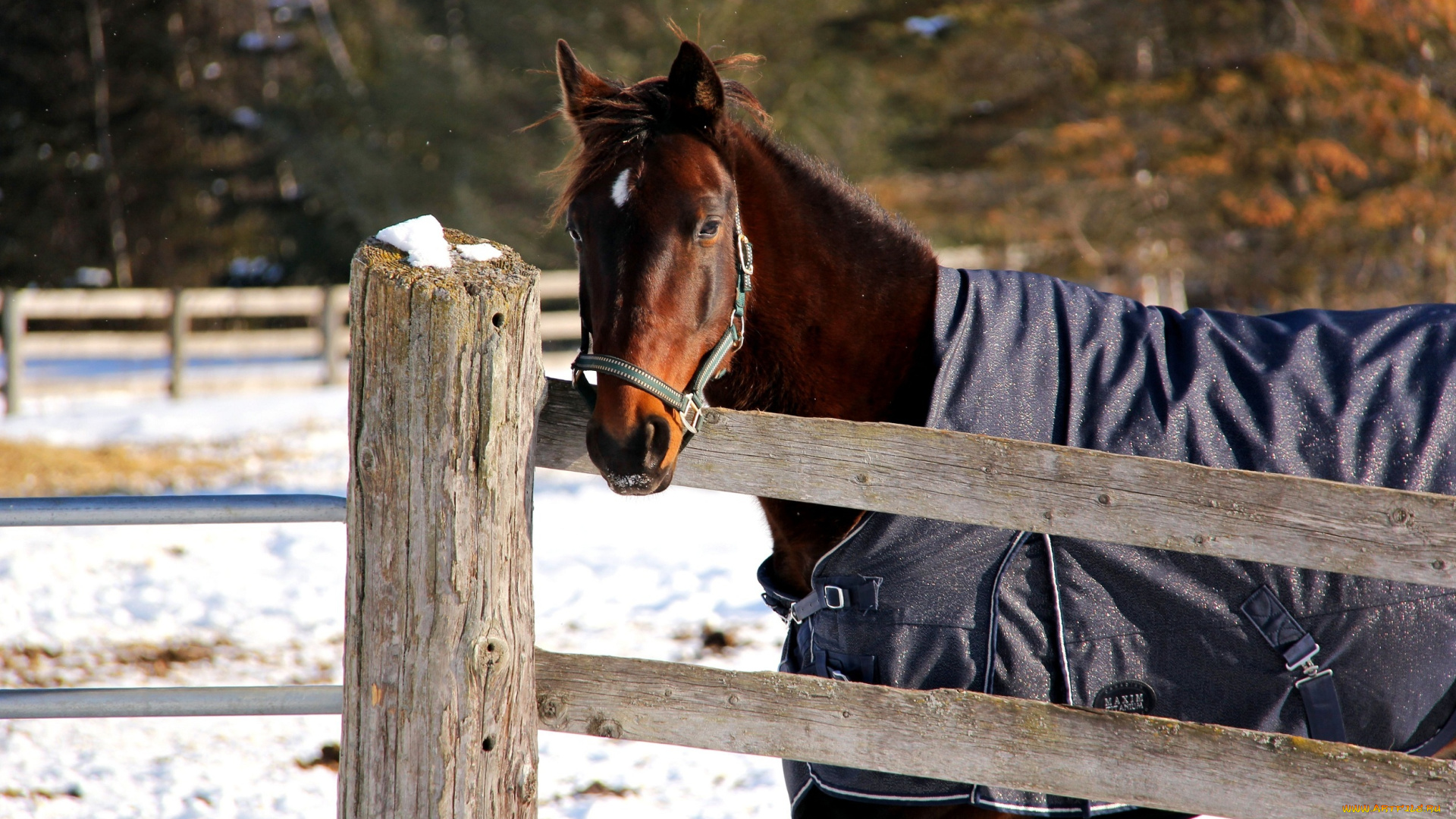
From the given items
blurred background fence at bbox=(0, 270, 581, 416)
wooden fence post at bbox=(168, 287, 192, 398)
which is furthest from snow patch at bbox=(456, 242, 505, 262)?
wooden fence post at bbox=(168, 287, 192, 398)

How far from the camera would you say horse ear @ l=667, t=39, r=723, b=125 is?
6.31 ft

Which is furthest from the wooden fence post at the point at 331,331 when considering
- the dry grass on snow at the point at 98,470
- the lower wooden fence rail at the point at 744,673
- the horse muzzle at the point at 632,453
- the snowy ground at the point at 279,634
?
the horse muzzle at the point at 632,453

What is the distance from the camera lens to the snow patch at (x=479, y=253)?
4.99ft

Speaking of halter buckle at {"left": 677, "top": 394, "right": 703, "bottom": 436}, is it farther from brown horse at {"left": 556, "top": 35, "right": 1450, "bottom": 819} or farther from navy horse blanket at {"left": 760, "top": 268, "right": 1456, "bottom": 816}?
navy horse blanket at {"left": 760, "top": 268, "right": 1456, "bottom": 816}

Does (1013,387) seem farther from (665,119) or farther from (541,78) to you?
(541,78)

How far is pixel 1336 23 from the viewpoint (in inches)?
413

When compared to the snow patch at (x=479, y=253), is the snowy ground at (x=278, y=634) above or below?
below

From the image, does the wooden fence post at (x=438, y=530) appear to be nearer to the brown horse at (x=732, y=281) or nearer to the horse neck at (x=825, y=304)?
the brown horse at (x=732, y=281)

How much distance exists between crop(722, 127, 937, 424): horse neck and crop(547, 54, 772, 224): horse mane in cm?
20

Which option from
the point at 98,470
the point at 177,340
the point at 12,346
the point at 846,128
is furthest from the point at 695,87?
the point at 846,128

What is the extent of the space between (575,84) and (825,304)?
726mm

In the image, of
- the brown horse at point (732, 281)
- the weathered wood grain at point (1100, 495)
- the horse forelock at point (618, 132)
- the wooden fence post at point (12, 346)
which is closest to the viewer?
the weathered wood grain at point (1100, 495)

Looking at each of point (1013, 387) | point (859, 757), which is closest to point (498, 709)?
point (859, 757)

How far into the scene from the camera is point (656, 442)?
161cm
